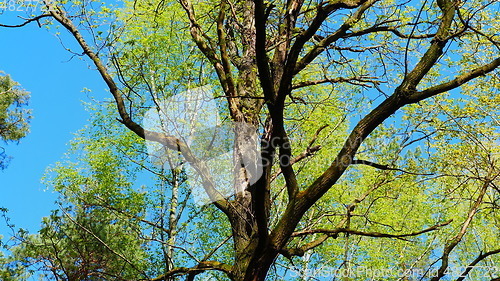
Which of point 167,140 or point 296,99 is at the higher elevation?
point 296,99

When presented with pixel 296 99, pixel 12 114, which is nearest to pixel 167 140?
pixel 296 99

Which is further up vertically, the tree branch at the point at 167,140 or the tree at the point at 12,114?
the tree at the point at 12,114

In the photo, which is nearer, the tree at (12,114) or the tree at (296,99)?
the tree at (296,99)

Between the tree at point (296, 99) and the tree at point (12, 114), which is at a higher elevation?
the tree at point (12, 114)

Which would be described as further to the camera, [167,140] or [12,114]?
[12,114]

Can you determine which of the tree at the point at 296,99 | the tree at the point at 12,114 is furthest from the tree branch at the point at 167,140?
the tree at the point at 12,114

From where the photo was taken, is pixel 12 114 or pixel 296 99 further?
pixel 12 114

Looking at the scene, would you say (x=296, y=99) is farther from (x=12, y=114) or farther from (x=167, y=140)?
(x=12, y=114)

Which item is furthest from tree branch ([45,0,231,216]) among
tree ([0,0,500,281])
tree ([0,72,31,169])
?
tree ([0,72,31,169])

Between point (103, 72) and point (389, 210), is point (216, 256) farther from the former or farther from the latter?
point (103, 72)

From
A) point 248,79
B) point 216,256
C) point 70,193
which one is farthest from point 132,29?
point 248,79

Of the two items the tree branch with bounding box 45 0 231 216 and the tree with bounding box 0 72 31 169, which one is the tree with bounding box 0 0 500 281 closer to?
the tree branch with bounding box 45 0 231 216

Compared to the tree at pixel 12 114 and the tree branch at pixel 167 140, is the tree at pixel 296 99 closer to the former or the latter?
the tree branch at pixel 167 140

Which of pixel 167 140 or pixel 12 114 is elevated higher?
pixel 12 114
